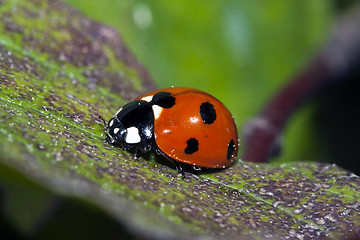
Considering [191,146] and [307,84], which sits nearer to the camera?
[191,146]

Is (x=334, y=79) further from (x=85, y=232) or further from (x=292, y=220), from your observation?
(x=85, y=232)

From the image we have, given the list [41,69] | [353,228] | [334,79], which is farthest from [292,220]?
[334,79]

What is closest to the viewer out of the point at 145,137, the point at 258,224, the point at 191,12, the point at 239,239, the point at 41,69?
the point at 239,239

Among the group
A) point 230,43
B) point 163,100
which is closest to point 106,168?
point 163,100

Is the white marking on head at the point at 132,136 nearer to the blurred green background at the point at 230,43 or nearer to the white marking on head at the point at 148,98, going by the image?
the white marking on head at the point at 148,98

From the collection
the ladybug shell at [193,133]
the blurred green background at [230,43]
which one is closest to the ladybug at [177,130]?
the ladybug shell at [193,133]

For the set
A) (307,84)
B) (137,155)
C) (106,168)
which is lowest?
(106,168)

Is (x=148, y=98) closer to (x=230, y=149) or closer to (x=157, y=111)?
(x=157, y=111)

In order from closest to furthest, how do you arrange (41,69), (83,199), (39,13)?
1. (83,199)
2. (41,69)
3. (39,13)
